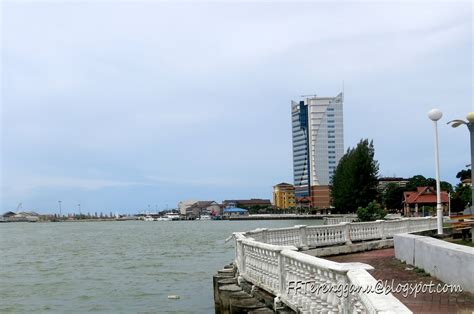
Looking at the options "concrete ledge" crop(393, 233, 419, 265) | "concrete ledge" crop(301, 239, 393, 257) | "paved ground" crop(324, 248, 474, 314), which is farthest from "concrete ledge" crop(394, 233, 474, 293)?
"concrete ledge" crop(301, 239, 393, 257)

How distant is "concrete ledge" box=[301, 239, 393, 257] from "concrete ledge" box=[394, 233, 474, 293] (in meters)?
3.32

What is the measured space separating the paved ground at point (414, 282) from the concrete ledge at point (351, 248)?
26 centimetres

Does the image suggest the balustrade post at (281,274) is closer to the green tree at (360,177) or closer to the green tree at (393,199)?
the green tree at (360,177)

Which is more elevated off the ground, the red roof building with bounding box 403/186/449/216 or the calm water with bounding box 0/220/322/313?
the red roof building with bounding box 403/186/449/216

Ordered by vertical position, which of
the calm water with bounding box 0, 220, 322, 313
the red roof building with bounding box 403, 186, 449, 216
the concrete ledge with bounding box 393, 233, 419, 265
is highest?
the concrete ledge with bounding box 393, 233, 419, 265

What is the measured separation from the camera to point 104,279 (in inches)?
1064

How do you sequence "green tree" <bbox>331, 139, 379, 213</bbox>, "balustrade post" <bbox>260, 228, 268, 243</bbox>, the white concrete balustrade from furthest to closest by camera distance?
1. "green tree" <bbox>331, 139, 379, 213</bbox>
2. "balustrade post" <bbox>260, 228, 268, 243</bbox>
3. the white concrete balustrade

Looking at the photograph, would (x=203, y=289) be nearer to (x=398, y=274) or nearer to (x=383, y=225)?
(x=383, y=225)

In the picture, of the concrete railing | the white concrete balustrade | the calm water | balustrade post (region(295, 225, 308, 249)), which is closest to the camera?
the white concrete balustrade

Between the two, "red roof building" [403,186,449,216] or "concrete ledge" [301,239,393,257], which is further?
"red roof building" [403,186,449,216]

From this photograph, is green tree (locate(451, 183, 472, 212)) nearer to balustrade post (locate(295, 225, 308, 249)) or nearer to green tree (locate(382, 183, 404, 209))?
green tree (locate(382, 183, 404, 209))

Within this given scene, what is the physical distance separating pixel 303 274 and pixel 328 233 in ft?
33.7

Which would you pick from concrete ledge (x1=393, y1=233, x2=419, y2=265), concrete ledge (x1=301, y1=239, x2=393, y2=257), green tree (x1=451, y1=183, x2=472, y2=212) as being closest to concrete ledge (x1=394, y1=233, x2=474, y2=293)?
concrete ledge (x1=393, y1=233, x2=419, y2=265)

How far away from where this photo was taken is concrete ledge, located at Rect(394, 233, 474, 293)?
890 centimetres
